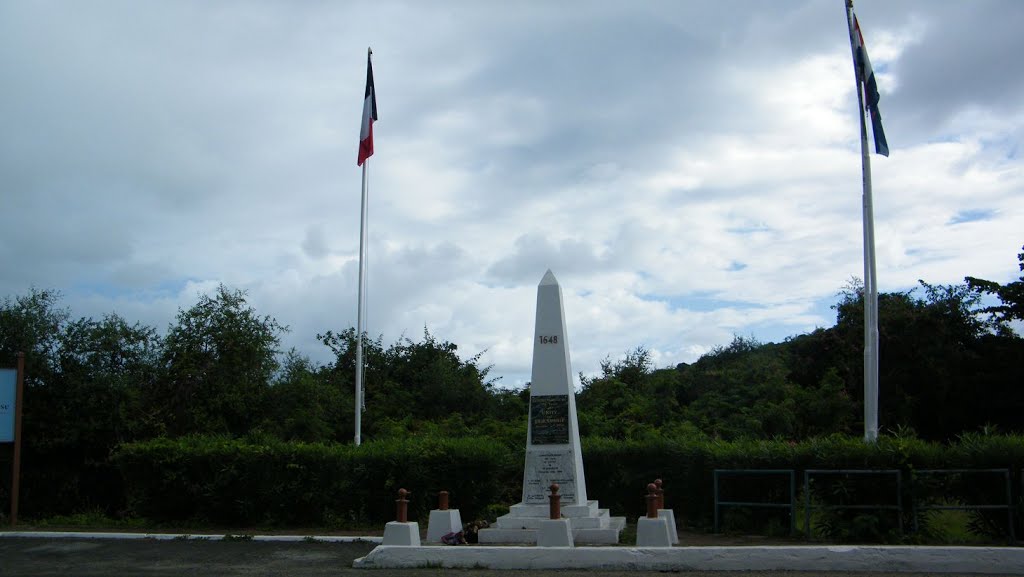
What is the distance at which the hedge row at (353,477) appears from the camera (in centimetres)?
1680

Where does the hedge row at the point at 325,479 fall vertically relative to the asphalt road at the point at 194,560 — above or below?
above

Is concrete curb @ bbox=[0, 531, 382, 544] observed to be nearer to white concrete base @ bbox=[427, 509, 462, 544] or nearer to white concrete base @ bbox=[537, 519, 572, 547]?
white concrete base @ bbox=[427, 509, 462, 544]

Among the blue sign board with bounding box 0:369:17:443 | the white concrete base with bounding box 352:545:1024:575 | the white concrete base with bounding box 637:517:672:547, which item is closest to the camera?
the white concrete base with bounding box 352:545:1024:575

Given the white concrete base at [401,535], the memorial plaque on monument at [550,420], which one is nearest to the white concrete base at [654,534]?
the memorial plaque on monument at [550,420]

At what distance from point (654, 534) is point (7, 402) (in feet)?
44.4

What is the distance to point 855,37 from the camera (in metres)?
18.3

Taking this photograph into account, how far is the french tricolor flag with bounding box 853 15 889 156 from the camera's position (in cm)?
1802

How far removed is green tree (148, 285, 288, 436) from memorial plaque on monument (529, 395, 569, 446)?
11.2m

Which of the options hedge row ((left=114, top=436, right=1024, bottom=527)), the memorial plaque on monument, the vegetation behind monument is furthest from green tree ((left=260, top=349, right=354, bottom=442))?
the memorial plaque on monument

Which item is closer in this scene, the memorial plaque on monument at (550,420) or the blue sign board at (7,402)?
the memorial plaque on monument at (550,420)

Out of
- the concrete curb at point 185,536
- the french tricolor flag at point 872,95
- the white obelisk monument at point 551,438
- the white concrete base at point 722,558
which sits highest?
the french tricolor flag at point 872,95

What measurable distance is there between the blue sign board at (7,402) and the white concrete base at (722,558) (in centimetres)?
1011

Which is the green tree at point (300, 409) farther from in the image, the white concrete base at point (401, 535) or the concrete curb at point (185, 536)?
the white concrete base at point (401, 535)

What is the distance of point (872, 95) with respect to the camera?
18.1 m
